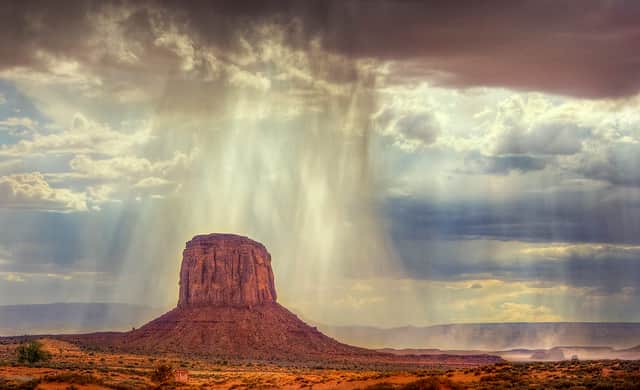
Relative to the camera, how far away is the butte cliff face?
176 meters

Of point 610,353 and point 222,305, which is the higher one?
point 222,305

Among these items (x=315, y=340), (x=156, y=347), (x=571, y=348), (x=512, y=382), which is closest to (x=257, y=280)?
(x=315, y=340)

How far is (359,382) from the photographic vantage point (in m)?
74.4

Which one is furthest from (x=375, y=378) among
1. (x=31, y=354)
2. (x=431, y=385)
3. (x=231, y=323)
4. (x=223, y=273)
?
(x=223, y=273)

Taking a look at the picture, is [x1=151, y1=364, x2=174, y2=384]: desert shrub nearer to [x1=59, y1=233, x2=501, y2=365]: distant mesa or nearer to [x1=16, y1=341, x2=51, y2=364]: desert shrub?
[x1=16, y1=341, x2=51, y2=364]: desert shrub

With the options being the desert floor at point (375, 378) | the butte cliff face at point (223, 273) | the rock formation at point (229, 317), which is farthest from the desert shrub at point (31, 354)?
the butte cliff face at point (223, 273)

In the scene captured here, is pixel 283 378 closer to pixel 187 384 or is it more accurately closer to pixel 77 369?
pixel 187 384

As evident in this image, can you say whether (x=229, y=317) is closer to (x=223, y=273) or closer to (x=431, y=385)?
(x=223, y=273)

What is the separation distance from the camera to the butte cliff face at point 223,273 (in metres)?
176

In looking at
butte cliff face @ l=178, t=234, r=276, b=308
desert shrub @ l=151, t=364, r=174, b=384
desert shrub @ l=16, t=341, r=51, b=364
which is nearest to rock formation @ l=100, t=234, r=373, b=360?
butte cliff face @ l=178, t=234, r=276, b=308

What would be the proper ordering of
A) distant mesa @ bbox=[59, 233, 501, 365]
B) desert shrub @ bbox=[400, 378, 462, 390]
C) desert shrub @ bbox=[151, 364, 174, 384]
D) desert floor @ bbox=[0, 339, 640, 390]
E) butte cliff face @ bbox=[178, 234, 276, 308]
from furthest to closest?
butte cliff face @ bbox=[178, 234, 276, 308]
distant mesa @ bbox=[59, 233, 501, 365]
desert shrub @ bbox=[151, 364, 174, 384]
desert floor @ bbox=[0, 339, 640, 390]
desert shrub @ bbox=[400, 378, 462, 390]

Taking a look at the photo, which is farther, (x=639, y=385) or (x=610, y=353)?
(x=610, y=353)

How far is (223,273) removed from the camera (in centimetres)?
17775

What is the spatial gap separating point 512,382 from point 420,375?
1108 centimetres
